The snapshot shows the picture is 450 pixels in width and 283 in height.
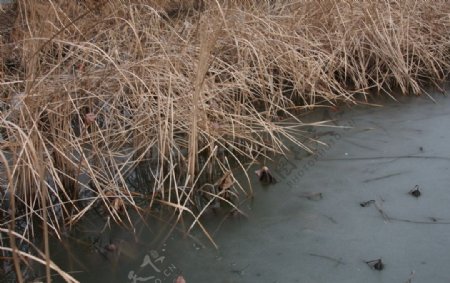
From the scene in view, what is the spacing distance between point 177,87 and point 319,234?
926mm

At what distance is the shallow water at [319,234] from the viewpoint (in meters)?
1.80

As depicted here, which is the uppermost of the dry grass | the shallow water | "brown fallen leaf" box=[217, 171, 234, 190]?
the dry grass

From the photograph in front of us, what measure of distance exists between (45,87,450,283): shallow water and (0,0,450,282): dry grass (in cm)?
13

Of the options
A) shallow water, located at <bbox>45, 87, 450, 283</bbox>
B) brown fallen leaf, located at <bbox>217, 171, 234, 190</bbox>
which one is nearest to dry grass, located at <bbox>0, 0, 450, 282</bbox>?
brown fallen leaf, located at <bbox>217, 171, 234, 190</bbox>

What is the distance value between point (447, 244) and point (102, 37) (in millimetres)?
2143

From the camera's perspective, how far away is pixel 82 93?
244cm

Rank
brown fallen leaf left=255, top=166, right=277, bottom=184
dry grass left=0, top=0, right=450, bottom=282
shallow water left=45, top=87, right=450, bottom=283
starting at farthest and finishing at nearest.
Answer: brown fallen leaf left=255, top=166, right=277, bottom=184
dry grass left=0, top=0, right=450, bottom=282
shallow water left=45, top=87, right=450, bottom=283

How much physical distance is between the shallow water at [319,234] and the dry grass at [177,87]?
0.42 feet

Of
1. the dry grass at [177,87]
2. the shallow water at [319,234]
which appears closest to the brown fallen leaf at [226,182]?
the dry grass at [177,87]

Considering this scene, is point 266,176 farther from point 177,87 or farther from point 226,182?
point 177,87

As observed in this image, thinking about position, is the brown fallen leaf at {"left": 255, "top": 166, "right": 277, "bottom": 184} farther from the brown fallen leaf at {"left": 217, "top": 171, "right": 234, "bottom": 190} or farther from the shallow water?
the brown fallen leaf at {"left": 217, "top": 171, "right": 234, "bottom": 190}

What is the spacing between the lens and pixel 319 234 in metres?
1.99

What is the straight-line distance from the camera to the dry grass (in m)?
2.16

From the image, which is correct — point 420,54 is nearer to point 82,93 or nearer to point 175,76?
point 175,76
